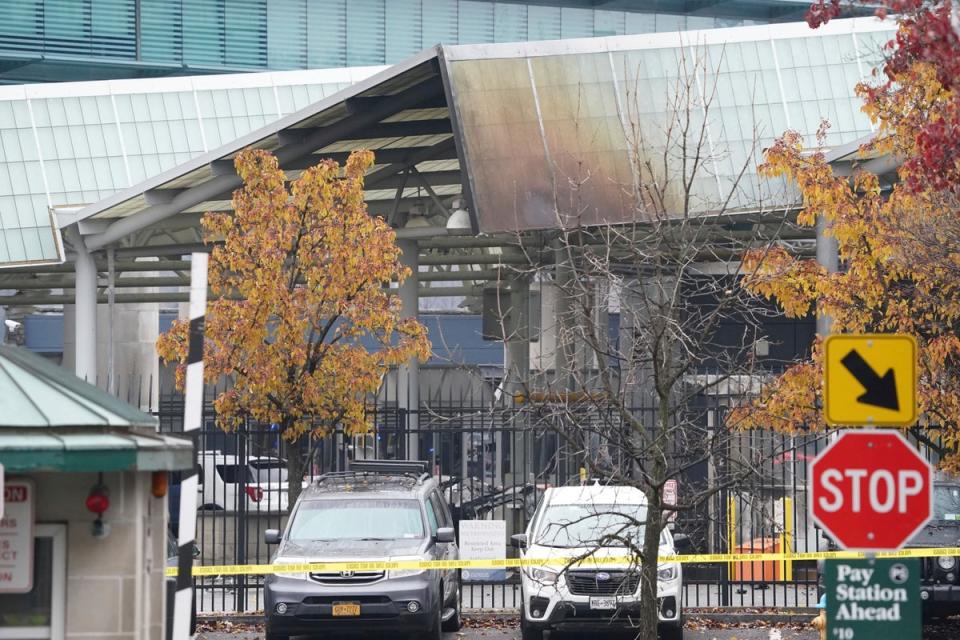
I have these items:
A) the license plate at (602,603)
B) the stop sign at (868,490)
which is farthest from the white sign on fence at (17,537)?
the license plate at (602,603)

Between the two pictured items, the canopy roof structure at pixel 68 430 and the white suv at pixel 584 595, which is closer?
the canopy roof structure at pixel 68 430

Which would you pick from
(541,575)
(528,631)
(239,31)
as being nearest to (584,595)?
(541,575)

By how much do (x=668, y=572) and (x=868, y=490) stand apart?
829 cm

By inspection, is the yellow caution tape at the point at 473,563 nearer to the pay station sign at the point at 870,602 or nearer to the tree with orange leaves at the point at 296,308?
the tree with orange leaves at the point at 296,308

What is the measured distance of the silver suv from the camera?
15.8 metres

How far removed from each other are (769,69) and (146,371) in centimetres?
3274

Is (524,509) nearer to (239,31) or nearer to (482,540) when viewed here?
(482,540)

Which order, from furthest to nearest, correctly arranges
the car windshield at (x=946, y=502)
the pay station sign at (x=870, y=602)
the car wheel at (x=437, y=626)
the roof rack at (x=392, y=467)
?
the roof rack at (x=392, y=467)
the car windshield at (x=946, y=502)
the car wheel at (x=437, y=626)
the pay station sign at (x=870, y=602)

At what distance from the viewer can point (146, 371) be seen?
53.5 m

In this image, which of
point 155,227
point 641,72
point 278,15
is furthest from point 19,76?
point 641,72

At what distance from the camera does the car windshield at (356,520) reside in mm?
16703

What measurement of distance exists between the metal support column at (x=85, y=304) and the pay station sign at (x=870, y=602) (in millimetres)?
20780

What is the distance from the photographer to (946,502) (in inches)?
693

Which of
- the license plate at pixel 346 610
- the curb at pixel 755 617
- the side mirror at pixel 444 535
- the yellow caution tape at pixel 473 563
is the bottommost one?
the curb at pixel 755 617
